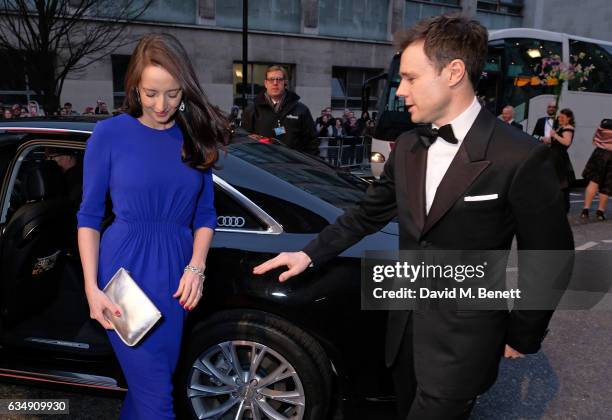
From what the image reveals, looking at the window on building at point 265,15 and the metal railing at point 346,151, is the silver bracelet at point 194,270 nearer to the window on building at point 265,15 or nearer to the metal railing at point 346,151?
the metal railing at point 346,151

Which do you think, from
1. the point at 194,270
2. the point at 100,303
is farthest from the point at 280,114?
the point at 100,303

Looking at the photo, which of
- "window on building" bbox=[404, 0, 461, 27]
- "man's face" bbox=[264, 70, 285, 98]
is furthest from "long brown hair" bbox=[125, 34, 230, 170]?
"window on building" bbox=[404, 0, 461, 27]

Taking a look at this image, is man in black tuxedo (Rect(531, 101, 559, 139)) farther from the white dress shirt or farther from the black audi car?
the white dress shirt

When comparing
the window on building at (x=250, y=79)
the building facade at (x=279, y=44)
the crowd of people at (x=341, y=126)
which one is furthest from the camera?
the window on building at (x=250, y=79)

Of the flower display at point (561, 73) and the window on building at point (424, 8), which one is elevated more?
the window on building at point (424, 8)

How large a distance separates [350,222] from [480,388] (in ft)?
2.33

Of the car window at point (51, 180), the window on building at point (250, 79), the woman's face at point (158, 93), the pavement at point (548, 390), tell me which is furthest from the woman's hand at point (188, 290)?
the window on building at point (250, 79)

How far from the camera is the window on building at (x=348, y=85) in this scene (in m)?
24.7

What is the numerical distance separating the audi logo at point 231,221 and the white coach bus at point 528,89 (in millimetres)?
8113

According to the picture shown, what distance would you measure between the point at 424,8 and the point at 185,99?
2750 centimetres

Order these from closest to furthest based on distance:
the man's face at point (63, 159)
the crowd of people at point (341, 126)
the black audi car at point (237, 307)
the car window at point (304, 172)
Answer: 1. the black audi car at point (237, 307)
2. the car window at point (304, 172)
3. the man's face at point (63, 159)
4. the crowd of people at point (341, 126)

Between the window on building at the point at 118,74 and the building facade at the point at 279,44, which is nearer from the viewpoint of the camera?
the building facade at the point at 279,44

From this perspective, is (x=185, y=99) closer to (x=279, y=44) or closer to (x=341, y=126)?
(x=341, y=126)

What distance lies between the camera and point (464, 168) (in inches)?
60.8
